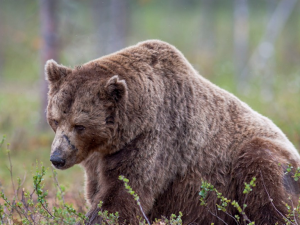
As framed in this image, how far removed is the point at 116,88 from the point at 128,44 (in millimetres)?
23395

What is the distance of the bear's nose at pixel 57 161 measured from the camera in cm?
432

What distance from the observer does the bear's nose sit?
170 inches

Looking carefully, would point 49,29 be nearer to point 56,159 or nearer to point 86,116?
point 86,116

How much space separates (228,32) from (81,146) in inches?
1345

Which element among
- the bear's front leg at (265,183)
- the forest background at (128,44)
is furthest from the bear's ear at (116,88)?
the bear's front leg at (265,183)

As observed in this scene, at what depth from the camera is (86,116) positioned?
173 inches

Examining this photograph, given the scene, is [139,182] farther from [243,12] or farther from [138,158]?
[243,12]

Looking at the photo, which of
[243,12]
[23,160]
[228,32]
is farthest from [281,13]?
[23,160]

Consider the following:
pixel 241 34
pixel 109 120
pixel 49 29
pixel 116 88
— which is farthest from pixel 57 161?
pixel 241 34

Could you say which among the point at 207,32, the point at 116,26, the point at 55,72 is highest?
the point at 55,72

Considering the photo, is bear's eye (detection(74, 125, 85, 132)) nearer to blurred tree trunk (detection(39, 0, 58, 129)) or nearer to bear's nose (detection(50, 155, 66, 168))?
bear's nose (detection(50, 155, 66, 168))

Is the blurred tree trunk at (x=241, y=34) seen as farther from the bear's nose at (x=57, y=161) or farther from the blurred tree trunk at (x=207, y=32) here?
the bear's nose at (x=57, y=161)

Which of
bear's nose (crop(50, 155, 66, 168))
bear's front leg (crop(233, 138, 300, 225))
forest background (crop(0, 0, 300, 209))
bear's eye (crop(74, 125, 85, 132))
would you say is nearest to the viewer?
bear's nose (crop(50, 155, 66, 168))

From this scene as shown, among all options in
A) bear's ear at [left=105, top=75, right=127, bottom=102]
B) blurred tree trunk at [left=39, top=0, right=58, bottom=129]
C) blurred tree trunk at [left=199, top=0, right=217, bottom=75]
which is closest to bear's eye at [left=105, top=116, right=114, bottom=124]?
bear's ear at [left=105, top=75, right=127, bottom=102]
